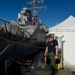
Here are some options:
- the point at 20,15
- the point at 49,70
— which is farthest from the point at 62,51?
the point at 20,15

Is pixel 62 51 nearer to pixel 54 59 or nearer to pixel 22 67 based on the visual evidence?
pixel 54 59

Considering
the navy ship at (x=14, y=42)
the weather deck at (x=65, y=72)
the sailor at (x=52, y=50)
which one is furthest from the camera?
the sailor at (x=52, y=50)

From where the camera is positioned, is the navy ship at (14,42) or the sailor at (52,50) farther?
the sailor at (52,50)

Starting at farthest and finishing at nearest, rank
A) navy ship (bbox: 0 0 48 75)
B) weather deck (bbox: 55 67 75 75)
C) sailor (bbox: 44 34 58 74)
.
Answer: sailor (bbox: 44 34 58 74) → weather deck (bbox: 55 67 75 75) → navy ship (bbox: 0 0 48 75)

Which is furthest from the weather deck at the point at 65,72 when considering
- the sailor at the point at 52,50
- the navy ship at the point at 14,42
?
the navy ship at the point at 14,42

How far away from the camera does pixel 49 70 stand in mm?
7309

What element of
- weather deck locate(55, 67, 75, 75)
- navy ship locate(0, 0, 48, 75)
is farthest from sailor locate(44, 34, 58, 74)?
navy ship locate(0, 0, 48, 75)

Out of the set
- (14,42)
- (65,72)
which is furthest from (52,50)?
(14,42)

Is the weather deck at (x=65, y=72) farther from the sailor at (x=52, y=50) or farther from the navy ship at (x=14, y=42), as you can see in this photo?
the navy ship at (x=14, y=42)

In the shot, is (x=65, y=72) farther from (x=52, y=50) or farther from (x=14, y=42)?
(x=14, y=42)

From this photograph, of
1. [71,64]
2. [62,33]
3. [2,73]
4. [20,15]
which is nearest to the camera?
[2,73]

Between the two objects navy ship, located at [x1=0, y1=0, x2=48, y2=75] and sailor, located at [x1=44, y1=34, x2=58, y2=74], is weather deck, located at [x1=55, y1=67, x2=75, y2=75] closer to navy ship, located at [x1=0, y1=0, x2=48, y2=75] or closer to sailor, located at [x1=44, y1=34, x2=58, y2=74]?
sailor, located at [x1=44, y1=34, x2=58, y2=74]

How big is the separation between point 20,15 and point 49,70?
13.3 meters

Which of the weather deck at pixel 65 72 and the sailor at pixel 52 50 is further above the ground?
the sailor at pixel 52 50
